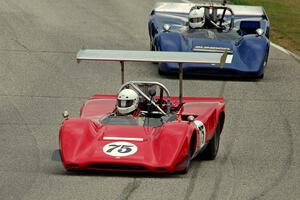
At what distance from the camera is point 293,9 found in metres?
32.3

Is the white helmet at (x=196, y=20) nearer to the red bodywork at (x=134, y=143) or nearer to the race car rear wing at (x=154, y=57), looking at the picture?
the race car rear wing at (x=154, y=57)

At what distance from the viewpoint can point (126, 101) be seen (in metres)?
14.8

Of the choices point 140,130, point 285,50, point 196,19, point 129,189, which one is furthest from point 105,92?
point 129,189

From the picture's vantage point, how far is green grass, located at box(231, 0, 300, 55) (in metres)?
26.9

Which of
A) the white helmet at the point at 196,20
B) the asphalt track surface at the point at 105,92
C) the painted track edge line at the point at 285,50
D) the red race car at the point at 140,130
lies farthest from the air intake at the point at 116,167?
the painted track edge line at the point at 285,50

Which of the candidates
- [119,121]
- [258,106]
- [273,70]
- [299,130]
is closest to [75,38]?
[273,70]

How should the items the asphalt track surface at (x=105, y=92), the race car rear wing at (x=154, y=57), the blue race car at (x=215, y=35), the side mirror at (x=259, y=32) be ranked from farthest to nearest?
1. the side mirror at (x=259, y=32)
2. the blue race car at (x=215, y=35)
3. the race car rear wing at (x=154, y=57)
4. the asphalt track surface at (x=105, y=92)

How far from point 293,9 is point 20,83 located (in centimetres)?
1308

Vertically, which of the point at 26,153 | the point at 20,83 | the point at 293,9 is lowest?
the point at 293,9

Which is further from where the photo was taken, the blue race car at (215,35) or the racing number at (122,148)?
the blue race car at (215,35)

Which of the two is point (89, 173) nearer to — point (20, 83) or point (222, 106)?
point (222, 106)

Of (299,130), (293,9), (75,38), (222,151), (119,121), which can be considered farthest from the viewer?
(293,9)

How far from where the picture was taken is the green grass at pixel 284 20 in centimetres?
2692

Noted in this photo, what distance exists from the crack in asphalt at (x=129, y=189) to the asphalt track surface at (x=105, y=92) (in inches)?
0.9
